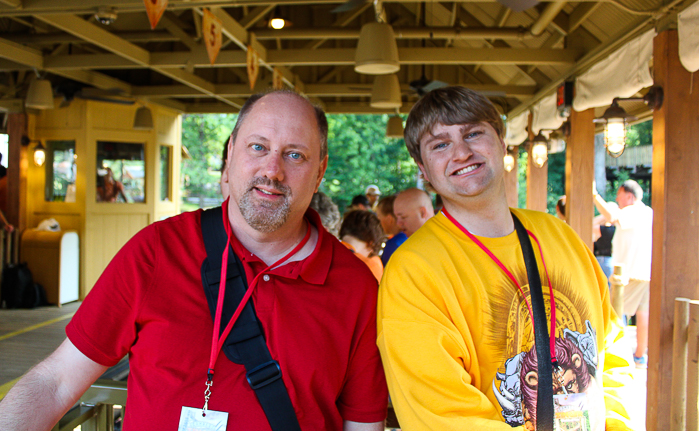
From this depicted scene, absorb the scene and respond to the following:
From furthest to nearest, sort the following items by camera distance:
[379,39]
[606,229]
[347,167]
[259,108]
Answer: [347,167] → [606,229] → [379,39] → [259,108]

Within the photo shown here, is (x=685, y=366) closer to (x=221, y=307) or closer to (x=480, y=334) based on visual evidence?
(x=480, y=334)

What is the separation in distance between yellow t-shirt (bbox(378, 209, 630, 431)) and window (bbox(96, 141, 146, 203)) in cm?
888

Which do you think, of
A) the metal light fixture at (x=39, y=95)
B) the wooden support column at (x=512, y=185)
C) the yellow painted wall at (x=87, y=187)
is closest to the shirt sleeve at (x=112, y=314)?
the metal light fixture at (x=39, y=95)

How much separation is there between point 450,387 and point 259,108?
99 centimetres

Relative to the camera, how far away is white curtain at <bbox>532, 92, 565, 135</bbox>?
6.88m

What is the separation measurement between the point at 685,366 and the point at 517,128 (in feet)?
22.7

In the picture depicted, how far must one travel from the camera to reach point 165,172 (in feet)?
34.9

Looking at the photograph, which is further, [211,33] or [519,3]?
[211,33]

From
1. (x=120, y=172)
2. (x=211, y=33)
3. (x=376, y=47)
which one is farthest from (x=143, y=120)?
(x=376, y=47)

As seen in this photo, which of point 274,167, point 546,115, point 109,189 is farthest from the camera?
point 109,189

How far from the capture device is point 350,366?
1510 mm

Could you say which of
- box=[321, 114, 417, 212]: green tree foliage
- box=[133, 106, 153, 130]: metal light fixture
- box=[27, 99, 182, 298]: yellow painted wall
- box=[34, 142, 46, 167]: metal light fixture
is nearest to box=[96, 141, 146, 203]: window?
box=[27, 99, 182, 298]: yellow painted wall

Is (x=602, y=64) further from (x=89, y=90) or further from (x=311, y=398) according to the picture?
(x=89, y=90)

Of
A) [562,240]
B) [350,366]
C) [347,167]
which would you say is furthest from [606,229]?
[347,167]
